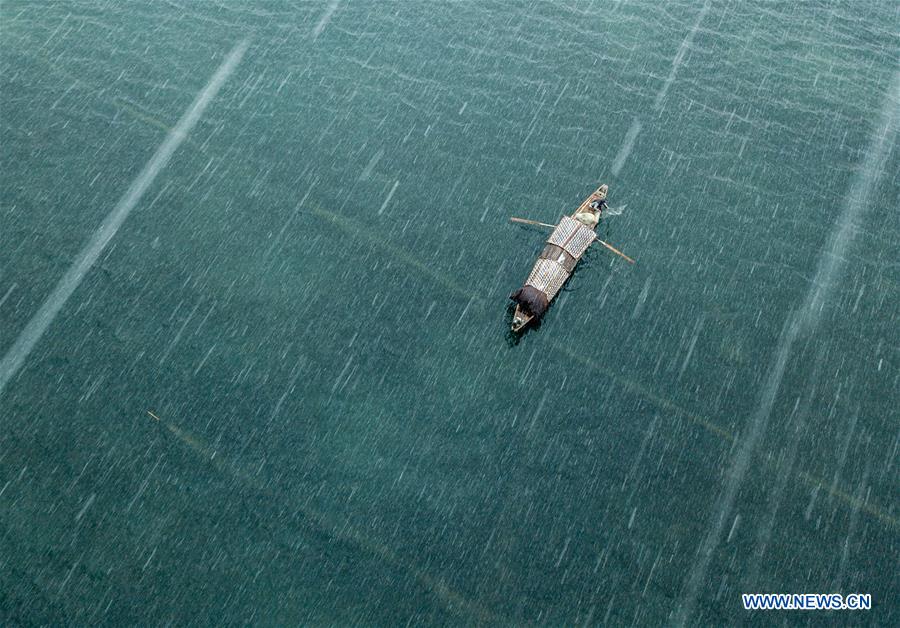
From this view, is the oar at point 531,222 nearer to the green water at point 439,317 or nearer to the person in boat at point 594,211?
the green water at point 439,317

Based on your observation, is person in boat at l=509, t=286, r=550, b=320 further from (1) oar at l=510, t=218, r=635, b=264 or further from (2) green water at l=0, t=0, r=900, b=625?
(1) oar at l=510, t=218, r=635, b=264

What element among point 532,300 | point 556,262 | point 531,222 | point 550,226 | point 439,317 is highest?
point 550,226

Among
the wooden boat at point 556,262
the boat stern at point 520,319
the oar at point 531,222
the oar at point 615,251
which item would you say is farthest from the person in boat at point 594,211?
the boat stern at point 520,319

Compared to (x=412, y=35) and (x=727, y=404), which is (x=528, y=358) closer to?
(x=727, y=404)

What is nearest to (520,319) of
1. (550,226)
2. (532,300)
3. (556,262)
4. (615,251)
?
(532,300)

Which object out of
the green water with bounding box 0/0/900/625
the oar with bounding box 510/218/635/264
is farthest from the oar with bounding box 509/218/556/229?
the green water with bounding box 0/0/900/625

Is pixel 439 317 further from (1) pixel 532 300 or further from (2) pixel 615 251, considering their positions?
(2) pixel 615 251
